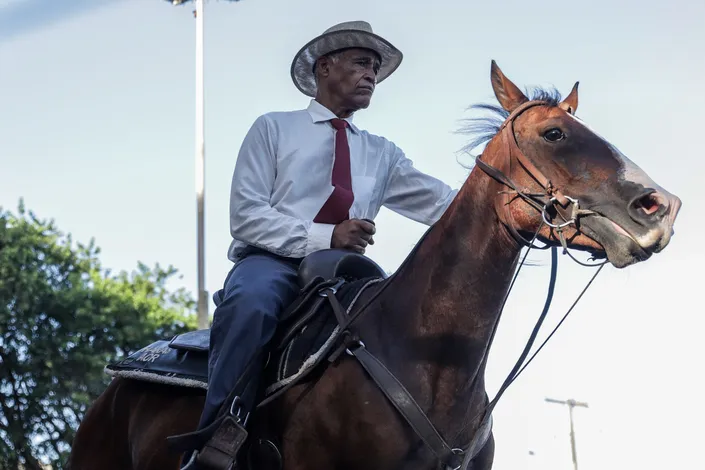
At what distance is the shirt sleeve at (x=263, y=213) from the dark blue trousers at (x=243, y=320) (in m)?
0.17

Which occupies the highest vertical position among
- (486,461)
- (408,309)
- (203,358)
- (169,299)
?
(408,309)

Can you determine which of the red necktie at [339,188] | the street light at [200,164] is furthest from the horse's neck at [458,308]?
the street light at [200,164]

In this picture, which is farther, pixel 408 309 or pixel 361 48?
pixel 361 48

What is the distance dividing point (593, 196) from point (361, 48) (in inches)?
104

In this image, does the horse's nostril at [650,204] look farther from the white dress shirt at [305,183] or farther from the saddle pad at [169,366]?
the saddle pad at [169,366]

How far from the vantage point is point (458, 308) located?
17.2 feet

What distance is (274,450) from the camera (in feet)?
17.9

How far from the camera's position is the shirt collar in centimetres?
679

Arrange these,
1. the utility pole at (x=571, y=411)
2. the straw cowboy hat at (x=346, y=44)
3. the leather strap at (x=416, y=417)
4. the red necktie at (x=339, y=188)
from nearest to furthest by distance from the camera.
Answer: the leather strap at (x=416, y=417), the red necktie at (x=339, y=188), the straw cowboy hat at (x=346, y=44), the utility pole at (x=571, y=411)

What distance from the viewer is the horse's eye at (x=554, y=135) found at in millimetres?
5043

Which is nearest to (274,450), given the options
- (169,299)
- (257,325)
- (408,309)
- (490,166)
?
(257,325)

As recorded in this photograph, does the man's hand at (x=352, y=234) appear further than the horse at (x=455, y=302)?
Yes

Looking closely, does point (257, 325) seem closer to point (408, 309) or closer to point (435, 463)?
point (408, 309)

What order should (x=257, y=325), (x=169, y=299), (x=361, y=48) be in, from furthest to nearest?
(x=169, y=299)
(x=361, y=48)
(x=257, y=325)
